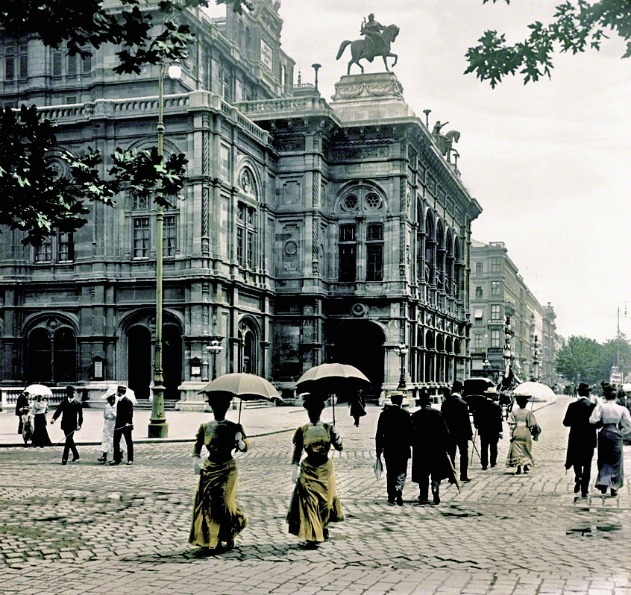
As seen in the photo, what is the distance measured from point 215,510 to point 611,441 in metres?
7.52

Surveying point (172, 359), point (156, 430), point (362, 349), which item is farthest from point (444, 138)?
point (156, 430)

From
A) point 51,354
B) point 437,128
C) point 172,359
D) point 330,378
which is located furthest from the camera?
point 437,128

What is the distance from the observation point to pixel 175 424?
31.6 metres

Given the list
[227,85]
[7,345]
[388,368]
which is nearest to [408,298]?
[388,368]

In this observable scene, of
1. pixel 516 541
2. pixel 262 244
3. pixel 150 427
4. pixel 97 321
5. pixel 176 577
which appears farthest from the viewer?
pixel 262 244

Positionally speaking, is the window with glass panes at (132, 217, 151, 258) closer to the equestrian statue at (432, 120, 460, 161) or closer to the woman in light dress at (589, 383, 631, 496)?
the equestrian statue at (432, 120, 460, 161)

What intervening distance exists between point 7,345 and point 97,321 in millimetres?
5034

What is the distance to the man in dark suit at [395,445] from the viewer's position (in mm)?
13828

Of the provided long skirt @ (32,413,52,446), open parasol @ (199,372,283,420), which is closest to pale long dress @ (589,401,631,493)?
open parasol @ (199,372,283,420)

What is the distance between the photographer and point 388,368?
5100cm

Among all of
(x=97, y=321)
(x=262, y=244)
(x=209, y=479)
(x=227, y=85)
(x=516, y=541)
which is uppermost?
(x=227, y=85)

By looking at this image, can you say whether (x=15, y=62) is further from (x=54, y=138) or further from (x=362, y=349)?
(x=54, y=138)

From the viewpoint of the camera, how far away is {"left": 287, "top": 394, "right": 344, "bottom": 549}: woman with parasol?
10305 millimetres

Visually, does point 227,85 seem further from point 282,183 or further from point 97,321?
point 97,321
